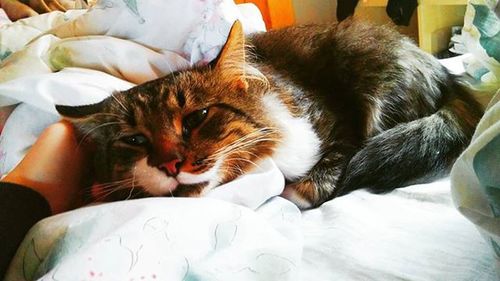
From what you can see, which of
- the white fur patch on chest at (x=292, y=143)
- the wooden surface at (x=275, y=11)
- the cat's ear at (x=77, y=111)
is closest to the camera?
the cat's ear at (x=77, y=111)

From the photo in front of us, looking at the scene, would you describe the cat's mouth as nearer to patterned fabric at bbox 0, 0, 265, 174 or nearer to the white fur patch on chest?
the white fur patch on chest

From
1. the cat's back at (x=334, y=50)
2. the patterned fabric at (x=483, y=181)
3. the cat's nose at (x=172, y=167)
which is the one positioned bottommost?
the cat's back at (x=334, y=50)

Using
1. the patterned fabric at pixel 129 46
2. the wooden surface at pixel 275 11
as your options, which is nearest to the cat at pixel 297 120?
the patterned fabric at pixel 129 46

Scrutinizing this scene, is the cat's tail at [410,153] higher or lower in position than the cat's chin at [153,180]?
lower

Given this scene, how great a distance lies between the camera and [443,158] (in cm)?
91

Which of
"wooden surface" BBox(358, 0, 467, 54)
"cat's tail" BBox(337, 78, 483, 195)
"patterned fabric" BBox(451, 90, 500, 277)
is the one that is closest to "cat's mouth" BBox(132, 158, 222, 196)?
"cat's tail" BBox(337, 78, 483, 195)

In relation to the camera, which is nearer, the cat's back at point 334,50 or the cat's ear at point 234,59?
the cat's ear at point 234,59

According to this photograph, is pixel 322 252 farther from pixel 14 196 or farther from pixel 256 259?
pixel 14 196

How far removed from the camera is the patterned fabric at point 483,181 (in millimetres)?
454

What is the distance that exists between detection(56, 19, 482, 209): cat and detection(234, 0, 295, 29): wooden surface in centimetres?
139

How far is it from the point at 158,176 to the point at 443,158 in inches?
20.2

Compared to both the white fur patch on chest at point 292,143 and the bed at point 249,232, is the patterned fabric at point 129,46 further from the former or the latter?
the white fur patch on chest at point 292,143

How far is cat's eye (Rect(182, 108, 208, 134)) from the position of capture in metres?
0.83

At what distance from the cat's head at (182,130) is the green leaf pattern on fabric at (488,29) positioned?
15.5 inches
